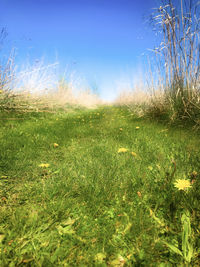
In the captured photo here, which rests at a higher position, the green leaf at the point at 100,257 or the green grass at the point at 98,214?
the green grass at the point at 98,214

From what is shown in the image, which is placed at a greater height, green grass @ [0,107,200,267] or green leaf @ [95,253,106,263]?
green grass @ [0,107,200,267]

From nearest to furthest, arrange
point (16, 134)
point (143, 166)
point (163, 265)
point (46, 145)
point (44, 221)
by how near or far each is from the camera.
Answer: point (163, 265), point (44, 221), point (143, 166), point (46, 145), point (16, 134)

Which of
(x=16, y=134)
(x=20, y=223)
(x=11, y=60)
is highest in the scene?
(x=11, y=60)

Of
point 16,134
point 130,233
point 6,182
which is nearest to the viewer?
point 130,233

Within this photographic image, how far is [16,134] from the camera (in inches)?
129

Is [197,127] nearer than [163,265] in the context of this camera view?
No

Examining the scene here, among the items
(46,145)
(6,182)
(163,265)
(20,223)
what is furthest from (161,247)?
(46,145)

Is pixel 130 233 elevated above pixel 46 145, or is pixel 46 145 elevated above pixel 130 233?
pixel 46 145

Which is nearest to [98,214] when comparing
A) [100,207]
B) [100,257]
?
[100,207]

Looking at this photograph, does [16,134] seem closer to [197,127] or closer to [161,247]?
[161,247]

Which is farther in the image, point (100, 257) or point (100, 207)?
point (100, 207)

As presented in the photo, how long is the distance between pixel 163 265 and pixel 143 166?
99cm

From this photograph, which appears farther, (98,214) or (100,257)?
(98,214)

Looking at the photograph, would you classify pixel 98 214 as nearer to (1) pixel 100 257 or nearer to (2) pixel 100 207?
(2) pixel 100 207
